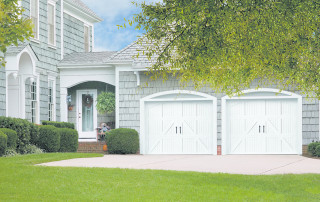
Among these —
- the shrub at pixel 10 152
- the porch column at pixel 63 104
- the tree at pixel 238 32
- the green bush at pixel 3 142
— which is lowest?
the shrub at pixel 10 152

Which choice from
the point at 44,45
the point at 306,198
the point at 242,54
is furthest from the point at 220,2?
the point at 44,45

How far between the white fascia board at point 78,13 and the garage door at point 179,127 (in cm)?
625

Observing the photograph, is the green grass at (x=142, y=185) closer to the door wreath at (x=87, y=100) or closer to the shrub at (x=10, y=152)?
the shrub at (x=10, y=152)

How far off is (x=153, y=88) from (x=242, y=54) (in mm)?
10505

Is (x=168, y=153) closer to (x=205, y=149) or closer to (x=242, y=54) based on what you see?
(x=205, y=149)

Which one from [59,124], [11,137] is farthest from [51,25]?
[11,137]

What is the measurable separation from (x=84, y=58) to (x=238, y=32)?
13.3 meters

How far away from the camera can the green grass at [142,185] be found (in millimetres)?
8484

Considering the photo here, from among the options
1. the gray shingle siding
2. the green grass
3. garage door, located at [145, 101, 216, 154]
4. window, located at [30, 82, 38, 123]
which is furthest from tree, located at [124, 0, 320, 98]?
window, located at [30, 82, 38, 123]

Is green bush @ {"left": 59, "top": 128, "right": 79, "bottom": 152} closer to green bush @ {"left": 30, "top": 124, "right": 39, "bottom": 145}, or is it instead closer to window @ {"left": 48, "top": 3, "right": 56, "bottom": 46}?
green bush @ {"left": 30, "top": 124, "right": 39, "bottom": 145}

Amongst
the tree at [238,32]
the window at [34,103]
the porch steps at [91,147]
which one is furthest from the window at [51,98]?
the tree at [238,32]

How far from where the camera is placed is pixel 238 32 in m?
9.07

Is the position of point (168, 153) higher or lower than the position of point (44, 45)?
lower

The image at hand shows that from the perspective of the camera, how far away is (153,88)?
19.8 metres
